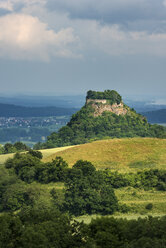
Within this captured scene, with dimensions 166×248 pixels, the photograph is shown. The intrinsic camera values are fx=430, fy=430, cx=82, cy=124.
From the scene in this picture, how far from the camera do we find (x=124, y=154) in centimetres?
9438

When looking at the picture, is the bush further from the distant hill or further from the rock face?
the rock face

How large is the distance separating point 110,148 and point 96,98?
91.1 meters

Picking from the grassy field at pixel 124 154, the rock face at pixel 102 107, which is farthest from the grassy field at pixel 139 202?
the rock face at pixel 102 107

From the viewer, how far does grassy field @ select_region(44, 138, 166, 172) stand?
88825mm

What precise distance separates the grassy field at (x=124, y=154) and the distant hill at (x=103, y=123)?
6961 centimetres

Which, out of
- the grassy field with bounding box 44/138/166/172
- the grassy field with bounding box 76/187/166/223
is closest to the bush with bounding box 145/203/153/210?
the grassy field with bounding box 76/187/166/223

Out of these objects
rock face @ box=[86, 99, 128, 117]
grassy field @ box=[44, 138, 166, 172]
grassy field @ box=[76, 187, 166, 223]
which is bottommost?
grassy field @ box=[76, 187, 166, 223]

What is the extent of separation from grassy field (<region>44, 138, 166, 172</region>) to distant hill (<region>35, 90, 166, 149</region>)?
69.6 metres

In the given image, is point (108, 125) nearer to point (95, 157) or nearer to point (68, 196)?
point (95, 157)

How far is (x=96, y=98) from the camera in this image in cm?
18788

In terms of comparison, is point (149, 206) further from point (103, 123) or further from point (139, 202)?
point (103, 123)

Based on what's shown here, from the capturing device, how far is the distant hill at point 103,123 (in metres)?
176

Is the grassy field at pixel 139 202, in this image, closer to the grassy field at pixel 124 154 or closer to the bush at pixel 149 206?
the bush at pixel 149 206

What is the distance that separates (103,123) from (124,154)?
288 ft
